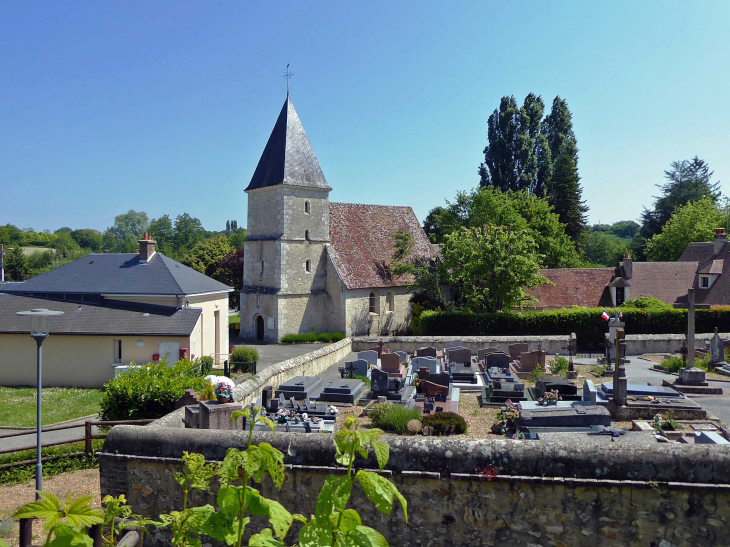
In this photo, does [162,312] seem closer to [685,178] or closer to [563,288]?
[563,288]

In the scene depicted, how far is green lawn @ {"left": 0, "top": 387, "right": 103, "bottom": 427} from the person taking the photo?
54.0ft

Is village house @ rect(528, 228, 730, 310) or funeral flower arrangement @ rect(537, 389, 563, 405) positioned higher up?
village house @ rect(528, 228, 730, 310)

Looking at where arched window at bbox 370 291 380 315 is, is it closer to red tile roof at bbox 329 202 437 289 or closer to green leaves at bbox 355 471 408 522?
red tile roof at bbox 329 202 437 289

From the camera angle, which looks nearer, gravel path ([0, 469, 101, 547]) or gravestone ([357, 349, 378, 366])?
gravel path ([0, 469, 101, 547])

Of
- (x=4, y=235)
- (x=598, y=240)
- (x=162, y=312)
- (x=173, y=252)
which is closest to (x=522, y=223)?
(x=162, y=312)

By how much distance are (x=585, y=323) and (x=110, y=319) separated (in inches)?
877

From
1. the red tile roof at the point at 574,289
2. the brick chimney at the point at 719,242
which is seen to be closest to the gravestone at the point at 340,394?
the red tile roof at the point at 574,289

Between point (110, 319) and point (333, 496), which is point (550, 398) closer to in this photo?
point (333, 496)

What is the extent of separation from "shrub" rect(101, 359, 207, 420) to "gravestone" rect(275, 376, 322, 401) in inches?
101

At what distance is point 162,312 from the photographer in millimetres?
25000

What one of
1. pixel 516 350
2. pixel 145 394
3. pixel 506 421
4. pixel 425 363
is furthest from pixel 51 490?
pixel 516 350

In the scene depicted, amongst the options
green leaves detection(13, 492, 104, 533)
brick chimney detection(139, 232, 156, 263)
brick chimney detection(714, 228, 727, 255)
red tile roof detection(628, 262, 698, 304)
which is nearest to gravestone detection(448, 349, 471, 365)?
brick chimney detection(139, 232, 156, 263)

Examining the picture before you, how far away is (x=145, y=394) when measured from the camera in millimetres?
12641

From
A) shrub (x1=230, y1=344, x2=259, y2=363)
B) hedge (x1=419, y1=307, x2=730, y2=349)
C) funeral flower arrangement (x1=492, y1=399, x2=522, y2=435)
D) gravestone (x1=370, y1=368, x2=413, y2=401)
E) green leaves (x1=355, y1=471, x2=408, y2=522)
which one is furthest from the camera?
hedge (x1=419, y1=307, x2=730, y2=349)
